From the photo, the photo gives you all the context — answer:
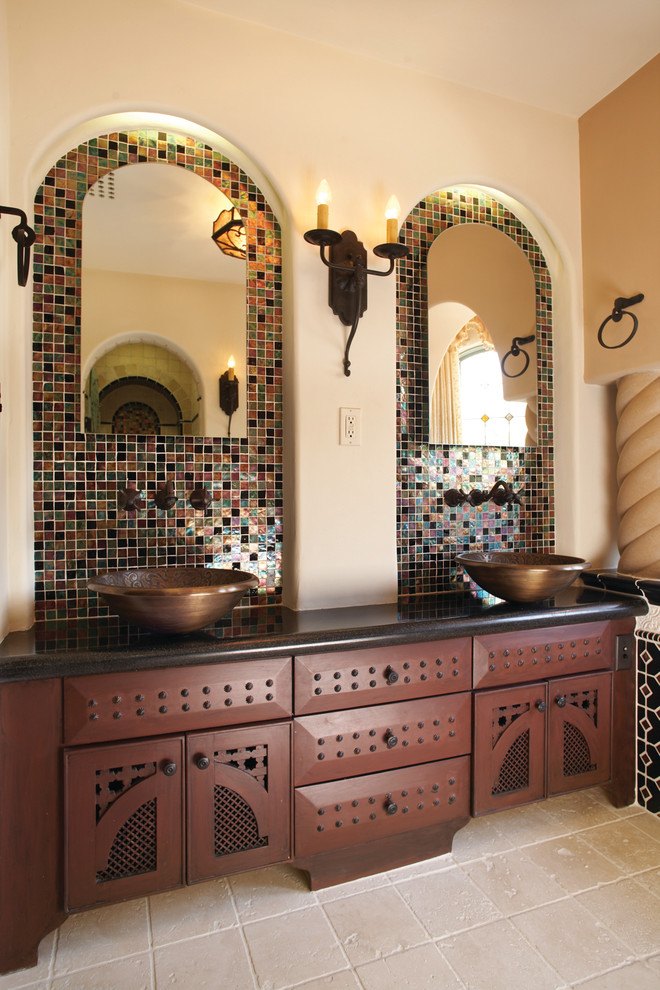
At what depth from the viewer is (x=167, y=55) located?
2.01 metres

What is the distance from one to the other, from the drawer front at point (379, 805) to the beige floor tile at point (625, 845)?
51 cm

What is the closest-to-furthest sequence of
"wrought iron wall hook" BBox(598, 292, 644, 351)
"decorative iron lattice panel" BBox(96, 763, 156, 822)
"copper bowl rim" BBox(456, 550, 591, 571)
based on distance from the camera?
"decorative iron lattice panel" BBox(96, 763, 156, 822) → "copper bowl rim" BBox(456, 550, 591, 571) → "wrought iron wall hook" BBox(598, 292, 644, 351)

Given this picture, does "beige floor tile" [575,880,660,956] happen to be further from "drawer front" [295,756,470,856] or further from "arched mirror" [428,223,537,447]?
"arched mirror" [428,223,537,447]

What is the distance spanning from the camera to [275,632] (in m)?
1.76

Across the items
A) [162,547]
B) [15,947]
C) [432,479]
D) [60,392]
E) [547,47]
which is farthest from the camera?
[432,479]

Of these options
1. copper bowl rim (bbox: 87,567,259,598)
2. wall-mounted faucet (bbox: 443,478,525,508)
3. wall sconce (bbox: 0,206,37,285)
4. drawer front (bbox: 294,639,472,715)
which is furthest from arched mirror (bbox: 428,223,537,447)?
wall sconce (bbox: 0,206,37,285)

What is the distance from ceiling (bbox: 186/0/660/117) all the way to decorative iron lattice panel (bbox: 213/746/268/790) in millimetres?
2447

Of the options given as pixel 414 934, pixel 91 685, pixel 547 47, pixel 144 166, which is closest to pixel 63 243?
pixel 144 166

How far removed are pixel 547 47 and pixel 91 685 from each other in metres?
2.73

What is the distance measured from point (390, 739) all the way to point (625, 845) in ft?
3.14

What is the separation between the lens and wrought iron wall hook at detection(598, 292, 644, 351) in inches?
94.7

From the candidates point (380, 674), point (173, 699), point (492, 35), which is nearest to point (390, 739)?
point (380, 674)

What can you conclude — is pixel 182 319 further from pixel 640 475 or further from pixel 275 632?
pixel 640 475

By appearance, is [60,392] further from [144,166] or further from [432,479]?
[432,479]
